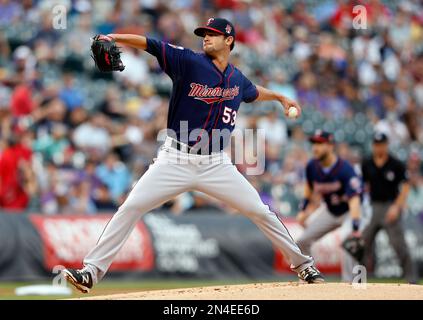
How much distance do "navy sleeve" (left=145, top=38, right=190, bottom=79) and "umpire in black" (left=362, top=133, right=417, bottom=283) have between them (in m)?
5.22

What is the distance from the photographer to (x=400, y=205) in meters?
12.2

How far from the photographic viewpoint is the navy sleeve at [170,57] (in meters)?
7.55

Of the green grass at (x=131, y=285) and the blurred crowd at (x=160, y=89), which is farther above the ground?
the blurred crowd at (x=160, y=89)

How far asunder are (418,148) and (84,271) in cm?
1290

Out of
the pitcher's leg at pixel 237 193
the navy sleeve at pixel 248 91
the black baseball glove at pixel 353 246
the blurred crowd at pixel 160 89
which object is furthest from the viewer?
the blurred crowd at pixel 160 89

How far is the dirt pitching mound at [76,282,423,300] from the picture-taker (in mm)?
7137

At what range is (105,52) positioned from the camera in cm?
721

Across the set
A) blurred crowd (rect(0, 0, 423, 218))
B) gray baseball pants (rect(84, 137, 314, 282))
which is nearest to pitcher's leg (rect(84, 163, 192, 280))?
gray baseball pants (rect(84, 137, 314, 282))

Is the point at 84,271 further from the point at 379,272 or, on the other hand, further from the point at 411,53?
the point at 411,53

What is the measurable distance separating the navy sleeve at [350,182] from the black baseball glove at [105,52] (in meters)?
4.50

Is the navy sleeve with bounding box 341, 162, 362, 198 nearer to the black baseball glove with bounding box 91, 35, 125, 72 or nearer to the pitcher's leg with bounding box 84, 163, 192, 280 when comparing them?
the pitcher's leg with bounding box 84, 163, 192, 280

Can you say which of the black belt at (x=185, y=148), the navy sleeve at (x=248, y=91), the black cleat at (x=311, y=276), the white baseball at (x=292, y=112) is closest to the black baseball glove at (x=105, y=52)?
the black belt at (x=185, y=148)

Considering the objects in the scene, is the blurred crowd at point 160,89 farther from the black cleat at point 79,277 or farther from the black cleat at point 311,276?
the black cleat at point 311,276
